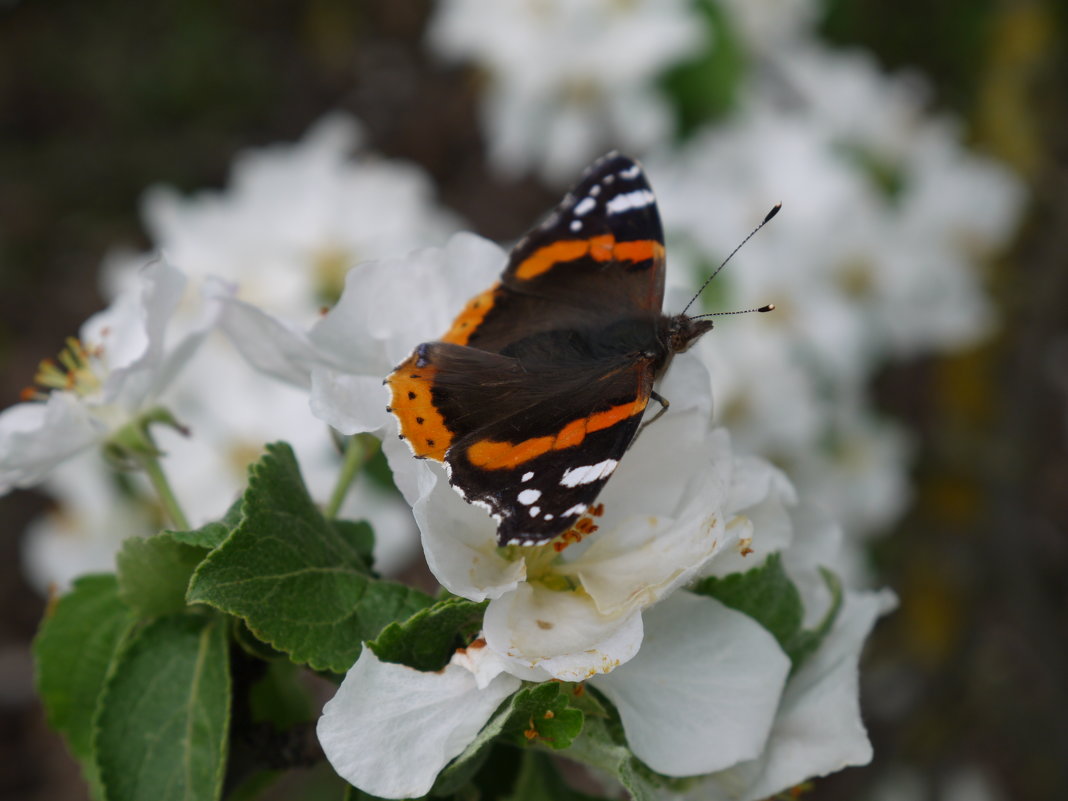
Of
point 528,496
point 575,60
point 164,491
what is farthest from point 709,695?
point 575,60

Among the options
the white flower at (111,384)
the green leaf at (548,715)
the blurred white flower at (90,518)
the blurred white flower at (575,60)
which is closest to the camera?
the green leaf at (548,715)

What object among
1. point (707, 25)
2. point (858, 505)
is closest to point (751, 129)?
point (707, 25)

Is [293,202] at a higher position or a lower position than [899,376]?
higher

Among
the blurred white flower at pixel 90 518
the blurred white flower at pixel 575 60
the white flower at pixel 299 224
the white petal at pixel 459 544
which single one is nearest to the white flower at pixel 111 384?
the white petal at pixel 459 544

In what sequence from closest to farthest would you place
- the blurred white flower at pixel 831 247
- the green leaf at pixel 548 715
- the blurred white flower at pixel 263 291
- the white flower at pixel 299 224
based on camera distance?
the green leaf at pixel 548 715 → the blurred white flower at pixel 263 291 → the white flower at pixel 299 224 → the blurred white flower at pixel 831 247

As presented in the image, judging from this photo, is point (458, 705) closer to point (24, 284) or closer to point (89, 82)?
point (24, 284)

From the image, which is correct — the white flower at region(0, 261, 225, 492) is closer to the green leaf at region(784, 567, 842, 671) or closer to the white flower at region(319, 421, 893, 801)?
the white flower at region(319, 421, 893, 801)

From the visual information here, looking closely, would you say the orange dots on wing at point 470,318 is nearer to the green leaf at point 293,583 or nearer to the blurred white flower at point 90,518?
the green leaf at point 293,583
